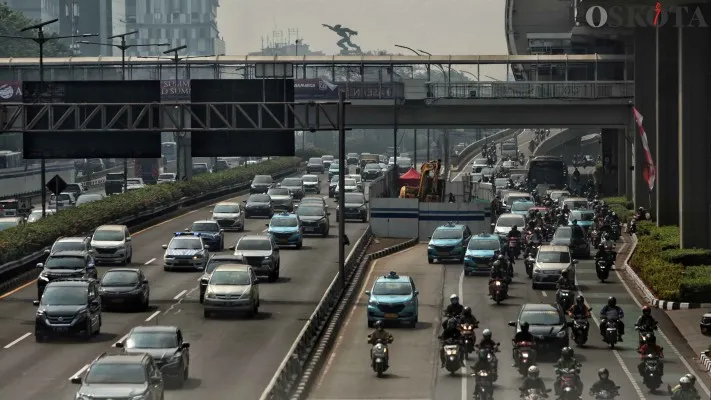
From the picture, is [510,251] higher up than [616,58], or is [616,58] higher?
[616,58]

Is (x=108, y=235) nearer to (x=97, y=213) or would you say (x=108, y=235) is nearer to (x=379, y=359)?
(x=97, y=213)

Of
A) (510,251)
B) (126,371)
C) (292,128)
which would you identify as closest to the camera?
(126,371)

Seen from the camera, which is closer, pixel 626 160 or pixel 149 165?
pixel 626 160

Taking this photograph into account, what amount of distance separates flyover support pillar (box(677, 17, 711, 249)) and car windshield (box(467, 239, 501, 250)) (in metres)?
8.06

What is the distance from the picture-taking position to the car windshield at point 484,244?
203ft

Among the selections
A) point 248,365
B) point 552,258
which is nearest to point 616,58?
point 552,258

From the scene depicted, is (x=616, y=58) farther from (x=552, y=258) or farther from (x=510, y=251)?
(x=552, y=258)

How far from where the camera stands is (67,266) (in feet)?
170

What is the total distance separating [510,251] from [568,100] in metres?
33.2

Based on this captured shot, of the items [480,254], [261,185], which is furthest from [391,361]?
[261,185]

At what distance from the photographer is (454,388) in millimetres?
35531

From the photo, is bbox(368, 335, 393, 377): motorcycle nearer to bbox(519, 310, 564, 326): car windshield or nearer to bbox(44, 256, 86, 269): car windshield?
bbox(519, 310, 564, 326): car windshield

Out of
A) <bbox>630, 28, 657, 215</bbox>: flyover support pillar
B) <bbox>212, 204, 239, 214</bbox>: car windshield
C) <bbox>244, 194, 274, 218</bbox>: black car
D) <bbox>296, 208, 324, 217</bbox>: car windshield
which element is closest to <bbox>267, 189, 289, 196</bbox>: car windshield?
<bbox>244, 194, 274, 218</bbox>: black car

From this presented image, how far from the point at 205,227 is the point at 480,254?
14260 millimetres
